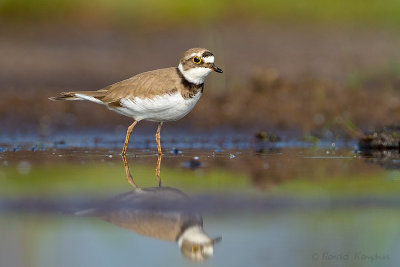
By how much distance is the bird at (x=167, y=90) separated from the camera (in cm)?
766

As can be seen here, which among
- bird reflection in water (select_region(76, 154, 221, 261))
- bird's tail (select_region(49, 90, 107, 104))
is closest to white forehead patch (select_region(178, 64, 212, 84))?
bird's tail (select_region(49, 90, 107, 104))

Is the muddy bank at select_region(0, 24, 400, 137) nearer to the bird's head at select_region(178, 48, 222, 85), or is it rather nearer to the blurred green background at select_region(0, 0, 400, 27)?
the blurred green background at select_region(0, 0, 400, 27)

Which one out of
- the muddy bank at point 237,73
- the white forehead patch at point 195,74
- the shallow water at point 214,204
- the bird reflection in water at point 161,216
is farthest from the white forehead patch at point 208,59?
the muddy bank at point 237,73

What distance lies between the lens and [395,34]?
15.6 meters

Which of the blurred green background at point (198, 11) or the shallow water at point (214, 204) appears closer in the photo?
the shallow water at point (214, 204)

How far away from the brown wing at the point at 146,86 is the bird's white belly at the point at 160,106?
55 millimetres

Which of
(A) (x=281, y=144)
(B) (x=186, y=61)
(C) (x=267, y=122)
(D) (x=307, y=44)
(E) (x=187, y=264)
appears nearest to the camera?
(E) (x=187, y=264)

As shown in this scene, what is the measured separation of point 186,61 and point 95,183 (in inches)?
80.6

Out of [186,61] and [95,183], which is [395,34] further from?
[95,183]

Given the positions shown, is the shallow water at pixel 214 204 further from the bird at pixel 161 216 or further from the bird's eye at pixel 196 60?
the bird's eye at pixel 196 60

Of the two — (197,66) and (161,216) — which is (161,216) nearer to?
(161,216)

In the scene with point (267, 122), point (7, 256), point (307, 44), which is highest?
point (307, 44)

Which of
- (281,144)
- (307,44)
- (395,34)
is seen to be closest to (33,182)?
(281,144)

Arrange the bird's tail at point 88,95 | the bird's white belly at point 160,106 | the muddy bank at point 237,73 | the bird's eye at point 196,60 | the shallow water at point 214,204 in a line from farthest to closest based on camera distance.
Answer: the muddy bank at point 237,73, the bird's tail at point 88,95, the bird's eye at point 196,60, the bird's white belly at point 160,106, the shallow water at point 214,204
